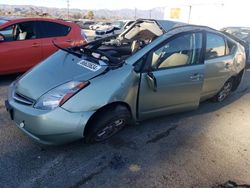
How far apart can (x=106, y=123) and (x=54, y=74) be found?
36.1 inches

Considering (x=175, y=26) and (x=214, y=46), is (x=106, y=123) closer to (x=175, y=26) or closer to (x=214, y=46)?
(x=175, y=26)

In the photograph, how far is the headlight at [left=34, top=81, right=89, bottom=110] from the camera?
3.28 meters

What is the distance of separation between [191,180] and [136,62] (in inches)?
→ 62.8

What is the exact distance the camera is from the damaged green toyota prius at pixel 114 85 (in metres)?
3.29

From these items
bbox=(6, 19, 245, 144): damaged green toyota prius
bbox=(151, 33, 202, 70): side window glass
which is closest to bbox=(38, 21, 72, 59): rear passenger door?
bbox=(6, 19, 245, 144): damaged green toyota prius

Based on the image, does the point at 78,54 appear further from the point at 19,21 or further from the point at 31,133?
the point at 19,21

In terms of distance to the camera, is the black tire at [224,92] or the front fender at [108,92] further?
the black tire at [224,92]

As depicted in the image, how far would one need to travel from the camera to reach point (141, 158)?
3490 mm

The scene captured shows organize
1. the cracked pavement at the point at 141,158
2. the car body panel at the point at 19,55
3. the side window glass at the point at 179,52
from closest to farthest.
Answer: the cracked pavement at the point at 141,158, the side window glass at the point at 179,52, the car body panel at the point at 19,55

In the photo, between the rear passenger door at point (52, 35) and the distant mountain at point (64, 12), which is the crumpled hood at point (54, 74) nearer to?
the rear passenger door at point (52, 35)

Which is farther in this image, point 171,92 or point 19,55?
point 19,55

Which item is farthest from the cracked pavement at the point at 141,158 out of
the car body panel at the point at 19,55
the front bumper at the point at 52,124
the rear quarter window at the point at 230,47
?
the car body panel at the point at 19,55

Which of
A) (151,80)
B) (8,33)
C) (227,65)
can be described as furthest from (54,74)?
(8,33)

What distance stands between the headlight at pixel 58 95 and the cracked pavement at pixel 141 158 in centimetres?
61
